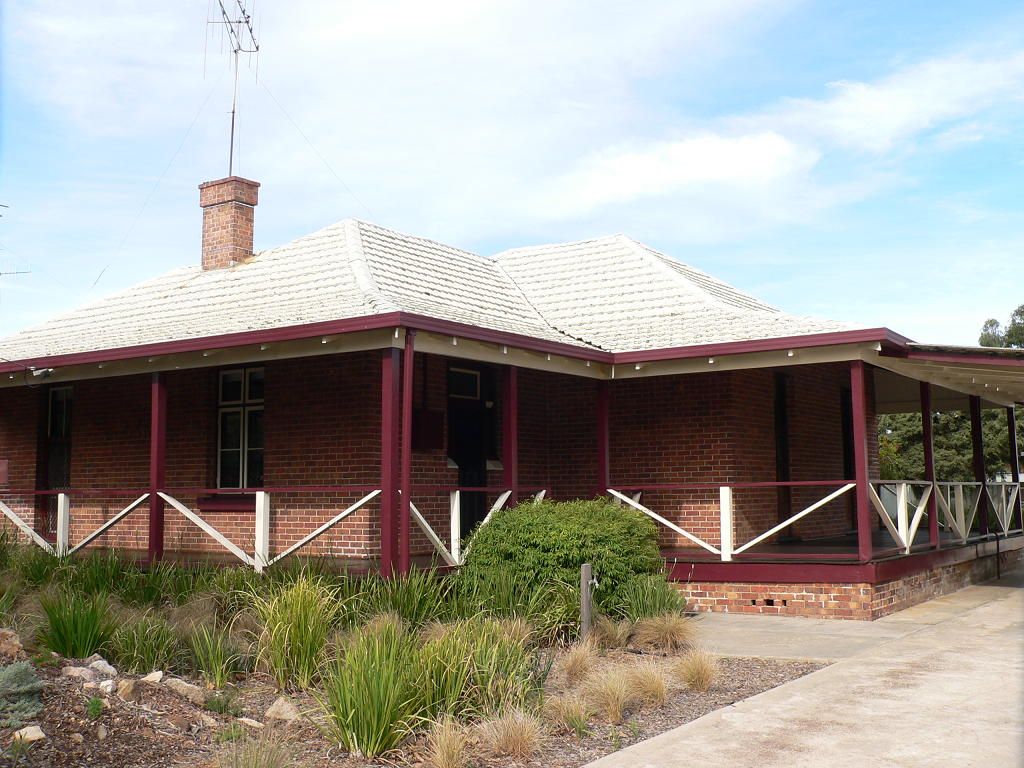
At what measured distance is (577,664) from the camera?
816 cm

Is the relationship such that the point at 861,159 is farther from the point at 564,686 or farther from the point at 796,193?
the point at 564,686

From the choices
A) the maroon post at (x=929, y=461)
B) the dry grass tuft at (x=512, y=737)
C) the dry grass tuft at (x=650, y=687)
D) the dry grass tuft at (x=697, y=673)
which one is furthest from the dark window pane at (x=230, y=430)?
the maroon post at (x=929, y=461)

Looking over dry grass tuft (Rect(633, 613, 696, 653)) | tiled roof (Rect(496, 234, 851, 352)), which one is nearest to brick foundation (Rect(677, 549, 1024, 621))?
tiled roof (Rect(496, 234, 851, 352))

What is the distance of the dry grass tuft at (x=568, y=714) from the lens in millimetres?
6633

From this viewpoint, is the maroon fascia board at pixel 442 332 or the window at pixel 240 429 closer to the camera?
the maroon fascia board at pixel 442 332

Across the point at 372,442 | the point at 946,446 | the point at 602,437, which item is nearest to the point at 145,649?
the point at 372,442

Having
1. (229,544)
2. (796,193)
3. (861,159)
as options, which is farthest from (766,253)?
(229,544)

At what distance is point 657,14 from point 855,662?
810 centimetres

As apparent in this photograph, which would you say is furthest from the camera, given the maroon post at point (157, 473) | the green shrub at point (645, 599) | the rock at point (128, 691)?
the maroon post at point (157, 473)

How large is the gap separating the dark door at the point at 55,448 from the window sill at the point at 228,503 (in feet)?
10.8

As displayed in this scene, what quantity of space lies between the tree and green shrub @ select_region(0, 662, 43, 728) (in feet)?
111

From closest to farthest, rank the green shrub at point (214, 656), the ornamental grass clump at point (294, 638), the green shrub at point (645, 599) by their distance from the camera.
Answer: the green shrub at point (214, 656)
the ornamental grass clump at point (294, 638)
the green shrub at point (645, 599)

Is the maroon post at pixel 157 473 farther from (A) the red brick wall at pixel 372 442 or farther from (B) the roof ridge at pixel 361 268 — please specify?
(B) the roof ridge at pixel 361 268

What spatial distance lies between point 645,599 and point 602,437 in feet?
13.0
